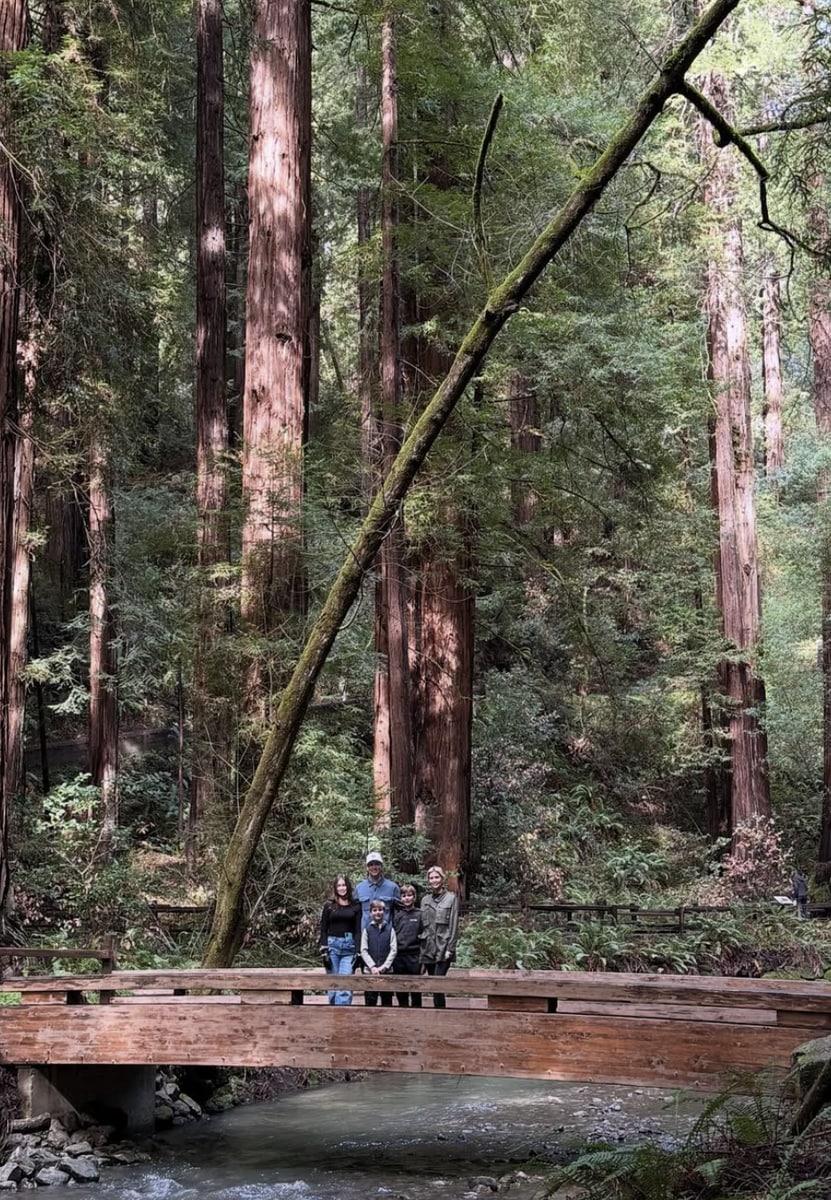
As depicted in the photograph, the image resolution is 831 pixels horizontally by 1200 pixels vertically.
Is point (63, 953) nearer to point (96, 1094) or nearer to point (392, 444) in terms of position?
point (96, 1094)

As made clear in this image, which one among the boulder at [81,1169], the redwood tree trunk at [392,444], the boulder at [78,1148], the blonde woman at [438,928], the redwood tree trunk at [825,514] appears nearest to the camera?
the boulder at [81,1169]

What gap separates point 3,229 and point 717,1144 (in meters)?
9.03

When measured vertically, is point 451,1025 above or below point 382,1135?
above

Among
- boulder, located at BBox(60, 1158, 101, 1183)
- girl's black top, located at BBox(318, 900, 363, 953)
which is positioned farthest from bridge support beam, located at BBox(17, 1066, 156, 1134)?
girl's black top, located at BBox(318, 900, 363, 953)

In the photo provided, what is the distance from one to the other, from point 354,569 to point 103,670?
958cm

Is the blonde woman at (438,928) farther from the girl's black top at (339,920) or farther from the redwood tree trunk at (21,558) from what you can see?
the redwood tree trunk at (21,558)

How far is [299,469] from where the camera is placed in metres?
12.3

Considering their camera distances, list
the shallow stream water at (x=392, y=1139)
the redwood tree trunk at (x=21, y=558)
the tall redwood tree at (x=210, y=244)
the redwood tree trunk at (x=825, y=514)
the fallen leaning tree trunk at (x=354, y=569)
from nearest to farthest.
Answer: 1. the shallow stream water at (x=392, y=1139)
2. the fallen leaning tree trunk at (x=354, y=569)
3. the redwood tree trunk at (x=21, y=558)
4. the tall redwood tree at (x=210, y=244)
5. the redwood tree trunk at (x=825, y=514)

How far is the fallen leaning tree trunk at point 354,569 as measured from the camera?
34.0 ft

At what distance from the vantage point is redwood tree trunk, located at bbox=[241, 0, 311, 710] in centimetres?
1235

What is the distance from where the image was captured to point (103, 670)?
19328mm

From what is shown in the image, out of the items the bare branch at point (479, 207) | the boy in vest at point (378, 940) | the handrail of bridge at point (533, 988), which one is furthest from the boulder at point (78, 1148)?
the bare branch at point (479, 207)

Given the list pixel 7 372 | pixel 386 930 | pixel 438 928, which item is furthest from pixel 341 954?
pixel 7 372

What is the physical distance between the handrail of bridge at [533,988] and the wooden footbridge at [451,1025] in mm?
11
